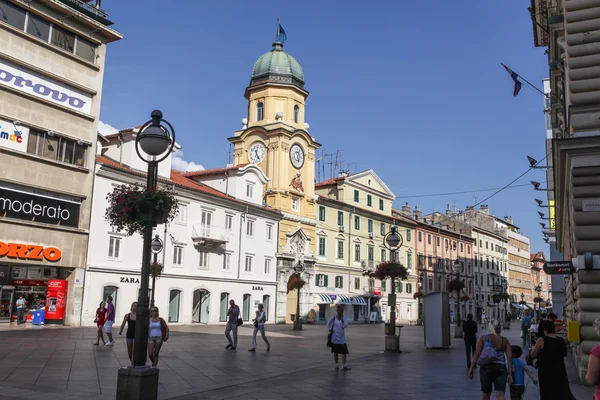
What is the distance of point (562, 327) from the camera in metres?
22.9

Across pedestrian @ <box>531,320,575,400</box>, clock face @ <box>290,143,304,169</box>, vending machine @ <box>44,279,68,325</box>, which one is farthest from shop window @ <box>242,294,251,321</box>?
pedestrian @ <box>531,320,575,400</box>

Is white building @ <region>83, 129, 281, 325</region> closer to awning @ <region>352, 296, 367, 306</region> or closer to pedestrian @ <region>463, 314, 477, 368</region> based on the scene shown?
awning @ <region>352, 296, 367, 306</region>

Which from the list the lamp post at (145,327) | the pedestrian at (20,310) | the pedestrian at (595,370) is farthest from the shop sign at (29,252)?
the pedestrian at (595,370)

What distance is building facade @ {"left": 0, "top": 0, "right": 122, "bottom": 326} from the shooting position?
102ft

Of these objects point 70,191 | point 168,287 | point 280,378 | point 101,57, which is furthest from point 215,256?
point 280,378

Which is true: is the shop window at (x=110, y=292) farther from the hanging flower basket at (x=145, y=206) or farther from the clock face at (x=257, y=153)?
the hanging flower basket at (x=145, y=206)

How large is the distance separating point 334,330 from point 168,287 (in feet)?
83.8

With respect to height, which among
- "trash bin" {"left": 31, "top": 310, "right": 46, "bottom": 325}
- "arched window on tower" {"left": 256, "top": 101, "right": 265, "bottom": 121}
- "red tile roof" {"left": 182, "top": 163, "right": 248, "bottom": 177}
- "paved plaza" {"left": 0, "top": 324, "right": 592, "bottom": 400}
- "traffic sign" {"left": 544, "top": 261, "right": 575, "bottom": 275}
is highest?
"arched window on tower" {"left": 256, "top": 101, "right": 265, "bottom": 121}

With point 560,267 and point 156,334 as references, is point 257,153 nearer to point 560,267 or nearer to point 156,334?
point 156,334

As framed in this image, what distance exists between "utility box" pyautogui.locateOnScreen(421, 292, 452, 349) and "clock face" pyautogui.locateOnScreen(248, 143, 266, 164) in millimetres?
32667

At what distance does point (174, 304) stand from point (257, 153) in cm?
1950

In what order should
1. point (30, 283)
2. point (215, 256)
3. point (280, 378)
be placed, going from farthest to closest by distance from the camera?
1. point (215, 256)
2. point (30, 283)
3. point (280, 378)

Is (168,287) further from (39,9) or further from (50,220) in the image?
(39,9)

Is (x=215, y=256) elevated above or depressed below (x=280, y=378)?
above
